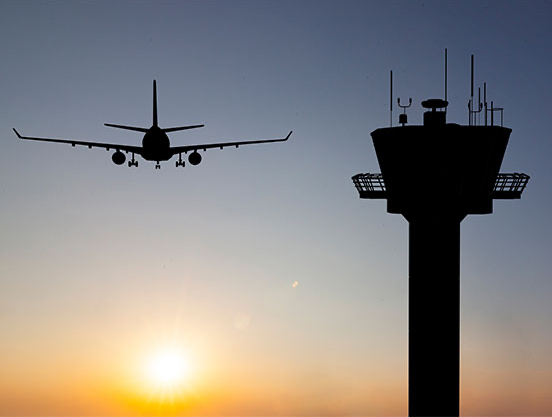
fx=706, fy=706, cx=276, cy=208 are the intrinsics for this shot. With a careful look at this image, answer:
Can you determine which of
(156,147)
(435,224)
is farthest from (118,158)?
(435,224)

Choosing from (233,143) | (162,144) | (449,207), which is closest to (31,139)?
(162,144)

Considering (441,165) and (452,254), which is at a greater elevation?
(441,165)

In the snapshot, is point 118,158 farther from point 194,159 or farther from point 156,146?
point 194,159

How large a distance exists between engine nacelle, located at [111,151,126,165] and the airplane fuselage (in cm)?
261

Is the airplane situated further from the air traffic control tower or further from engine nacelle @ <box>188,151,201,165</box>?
the air traffic control tower

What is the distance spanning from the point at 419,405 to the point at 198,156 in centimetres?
3033

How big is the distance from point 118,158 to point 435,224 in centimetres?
2992

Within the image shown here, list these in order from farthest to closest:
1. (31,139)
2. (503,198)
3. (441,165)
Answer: (31,139) < (503,198) < (441,165)

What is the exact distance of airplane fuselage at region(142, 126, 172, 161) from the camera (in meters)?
Result: 66.9

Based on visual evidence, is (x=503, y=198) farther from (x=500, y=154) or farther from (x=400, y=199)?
(x=400, y=199)

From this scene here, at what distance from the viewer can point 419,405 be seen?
51.2 m

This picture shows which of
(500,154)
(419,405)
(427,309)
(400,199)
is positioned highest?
(500,154)

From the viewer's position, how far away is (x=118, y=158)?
64750mm

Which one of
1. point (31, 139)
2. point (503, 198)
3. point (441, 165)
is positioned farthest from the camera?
point (31, 139)
